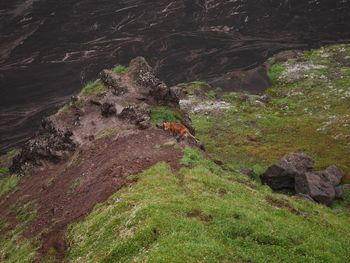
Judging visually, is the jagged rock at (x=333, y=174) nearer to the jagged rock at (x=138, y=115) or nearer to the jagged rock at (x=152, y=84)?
the jagged rock at (x=152, y=84)

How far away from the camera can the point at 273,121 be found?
46344 millimetres

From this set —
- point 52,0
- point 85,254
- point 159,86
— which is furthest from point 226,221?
point 52,0

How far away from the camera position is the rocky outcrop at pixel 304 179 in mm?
28875

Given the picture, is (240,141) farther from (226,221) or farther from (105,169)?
(226,221)

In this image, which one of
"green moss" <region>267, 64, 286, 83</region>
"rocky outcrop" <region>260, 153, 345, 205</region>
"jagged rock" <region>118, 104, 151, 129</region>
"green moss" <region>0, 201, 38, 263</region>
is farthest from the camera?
"green moss" <region>267, 64, 286, 83</region>

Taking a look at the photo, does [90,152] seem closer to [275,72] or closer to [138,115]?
[138,115]

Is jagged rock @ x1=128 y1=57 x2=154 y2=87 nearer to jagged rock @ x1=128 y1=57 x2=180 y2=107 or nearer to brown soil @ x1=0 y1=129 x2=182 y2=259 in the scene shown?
jagged rock @ x1=128 y1=57 x2=180 y2=107

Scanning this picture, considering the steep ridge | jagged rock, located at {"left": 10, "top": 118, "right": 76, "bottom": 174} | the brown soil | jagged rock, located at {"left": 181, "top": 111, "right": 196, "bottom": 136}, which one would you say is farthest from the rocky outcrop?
jagged rock, located at {"left": 10, "top": 118, "right": 76, "bottom": 174}

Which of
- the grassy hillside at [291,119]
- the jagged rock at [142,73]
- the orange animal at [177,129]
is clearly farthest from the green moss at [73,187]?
the grassy hillside at [291,119]

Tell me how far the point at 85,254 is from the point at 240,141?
87.1 feet

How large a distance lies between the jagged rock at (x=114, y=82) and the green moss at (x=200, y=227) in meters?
12.2

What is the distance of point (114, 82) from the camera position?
3534 centimetres

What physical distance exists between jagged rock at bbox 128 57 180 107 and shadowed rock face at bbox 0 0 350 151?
25.2m

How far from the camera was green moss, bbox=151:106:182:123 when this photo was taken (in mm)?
31281
